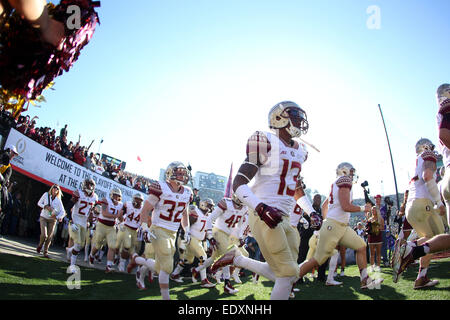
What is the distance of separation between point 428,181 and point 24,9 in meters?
5.62

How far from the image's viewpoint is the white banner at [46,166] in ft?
34.7

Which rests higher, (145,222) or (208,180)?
(208,180)

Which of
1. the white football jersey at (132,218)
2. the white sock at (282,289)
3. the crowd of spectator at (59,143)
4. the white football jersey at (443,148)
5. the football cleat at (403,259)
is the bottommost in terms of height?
the white sock at (282,289)

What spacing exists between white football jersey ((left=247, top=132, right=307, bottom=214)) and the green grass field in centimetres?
286

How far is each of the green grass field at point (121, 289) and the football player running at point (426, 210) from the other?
562 millimetres

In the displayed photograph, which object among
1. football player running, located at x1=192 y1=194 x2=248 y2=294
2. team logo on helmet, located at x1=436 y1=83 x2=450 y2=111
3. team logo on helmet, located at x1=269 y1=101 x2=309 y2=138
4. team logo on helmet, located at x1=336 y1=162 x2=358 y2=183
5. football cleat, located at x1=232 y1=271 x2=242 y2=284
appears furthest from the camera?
football cleat, located at x1=232 y1=271 x2=242 y2=284

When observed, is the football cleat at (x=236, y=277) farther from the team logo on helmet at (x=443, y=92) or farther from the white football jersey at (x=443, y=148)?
the team logo on helmet at (x=443, y=92)

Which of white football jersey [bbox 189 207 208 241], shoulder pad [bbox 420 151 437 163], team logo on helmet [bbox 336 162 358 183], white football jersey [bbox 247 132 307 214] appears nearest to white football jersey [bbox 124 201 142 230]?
white football jersey [bbox 189 207 208 241]

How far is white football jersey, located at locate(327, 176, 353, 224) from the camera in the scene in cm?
542

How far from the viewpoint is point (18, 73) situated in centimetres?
184

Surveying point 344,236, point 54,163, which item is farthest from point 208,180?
point 344,236

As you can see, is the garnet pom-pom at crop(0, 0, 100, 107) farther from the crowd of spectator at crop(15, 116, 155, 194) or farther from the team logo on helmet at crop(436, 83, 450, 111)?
the crowd of spectator at crop(15, 116, 155, 194)

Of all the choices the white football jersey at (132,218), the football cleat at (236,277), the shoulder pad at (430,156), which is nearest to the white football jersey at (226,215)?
the football cleat at (236,277)
